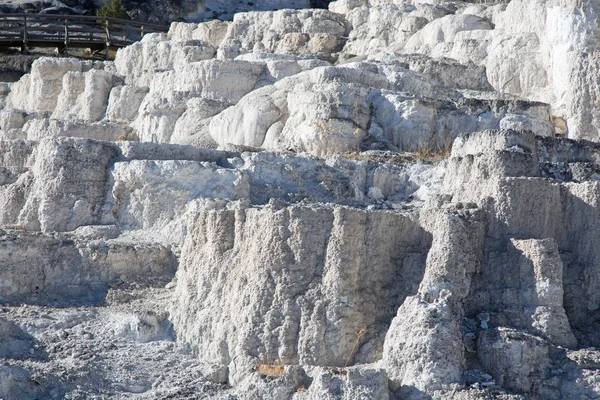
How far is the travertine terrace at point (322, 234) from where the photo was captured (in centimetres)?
1485

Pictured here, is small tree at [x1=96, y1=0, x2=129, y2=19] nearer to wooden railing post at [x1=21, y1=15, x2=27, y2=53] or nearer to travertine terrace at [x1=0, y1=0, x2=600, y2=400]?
wooden railing post at [x1=21, y1=15, x2=27, y2=53]

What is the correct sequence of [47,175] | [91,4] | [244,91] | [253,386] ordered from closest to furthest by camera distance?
1. [253,386]
2. [47,175]
3. [244,91]
4. [91,4]

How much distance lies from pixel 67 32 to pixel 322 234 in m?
20.4

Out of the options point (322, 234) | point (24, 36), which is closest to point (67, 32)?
point (24, 36)

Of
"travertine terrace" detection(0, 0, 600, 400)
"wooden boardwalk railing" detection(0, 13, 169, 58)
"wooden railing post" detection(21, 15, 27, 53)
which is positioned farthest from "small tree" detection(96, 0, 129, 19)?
"travertine terrace" detection(0, 0, 600, 400)

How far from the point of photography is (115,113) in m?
27.0

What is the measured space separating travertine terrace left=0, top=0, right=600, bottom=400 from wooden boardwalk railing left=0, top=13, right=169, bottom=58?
9341 mm

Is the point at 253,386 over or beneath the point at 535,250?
beneath

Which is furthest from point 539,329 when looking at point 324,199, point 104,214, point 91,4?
point 91,4

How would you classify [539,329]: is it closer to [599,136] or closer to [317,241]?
[317,241]

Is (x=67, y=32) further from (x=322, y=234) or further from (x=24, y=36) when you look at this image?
(x=322, y=234)

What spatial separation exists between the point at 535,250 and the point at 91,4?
85.4 ft

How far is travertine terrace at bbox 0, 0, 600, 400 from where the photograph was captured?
48.7 ft

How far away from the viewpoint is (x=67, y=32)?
115 feet
